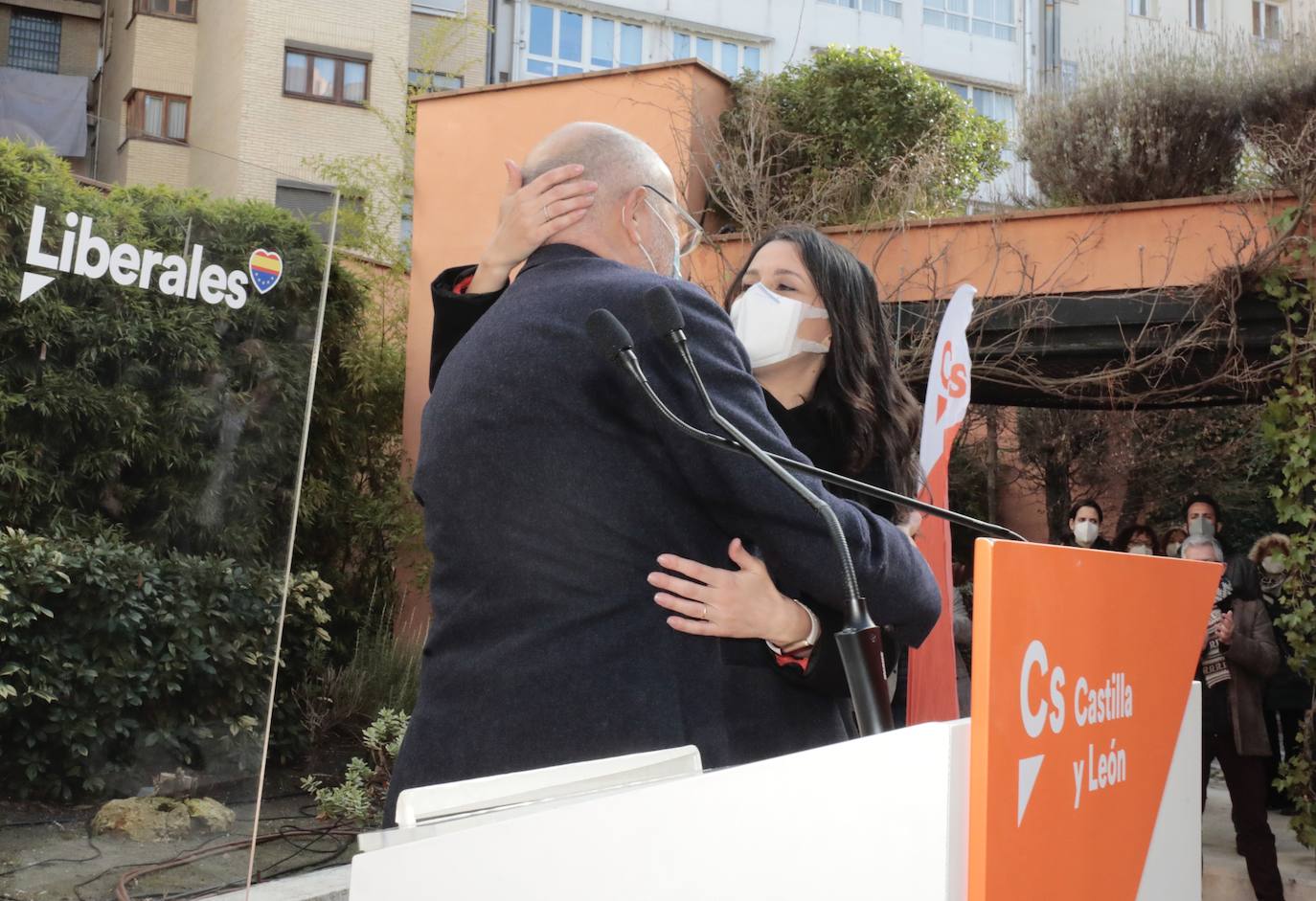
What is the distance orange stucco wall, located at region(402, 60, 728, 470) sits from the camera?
817cm

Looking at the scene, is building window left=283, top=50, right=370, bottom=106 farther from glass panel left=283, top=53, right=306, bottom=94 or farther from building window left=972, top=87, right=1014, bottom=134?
building window left=972, top=87, right=1014, bottom=134

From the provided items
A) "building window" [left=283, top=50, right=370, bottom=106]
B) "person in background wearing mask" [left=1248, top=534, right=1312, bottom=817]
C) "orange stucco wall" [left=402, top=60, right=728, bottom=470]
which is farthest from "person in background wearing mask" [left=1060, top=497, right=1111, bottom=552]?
"building window" [left=283, top=50, right=370, bottom=106]

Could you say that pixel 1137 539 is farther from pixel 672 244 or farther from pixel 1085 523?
pixel 672 244

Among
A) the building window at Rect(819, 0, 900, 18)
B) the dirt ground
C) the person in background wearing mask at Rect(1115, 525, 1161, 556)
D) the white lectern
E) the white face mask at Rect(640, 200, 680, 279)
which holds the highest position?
the building window at Rect(819, 0, 900, 18)

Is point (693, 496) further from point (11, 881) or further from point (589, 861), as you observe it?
point (11, 881)

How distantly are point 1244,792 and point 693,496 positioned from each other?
5.45 metres

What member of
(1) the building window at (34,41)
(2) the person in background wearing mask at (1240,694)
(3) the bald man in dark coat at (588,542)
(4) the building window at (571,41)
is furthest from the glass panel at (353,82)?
(3) the bald man in dark coat at (588,542)

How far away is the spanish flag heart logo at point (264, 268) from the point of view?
2.84 meters

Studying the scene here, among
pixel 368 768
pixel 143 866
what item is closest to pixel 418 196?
pixel 368 768

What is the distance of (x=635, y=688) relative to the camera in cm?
168

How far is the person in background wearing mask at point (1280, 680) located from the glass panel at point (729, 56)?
19.2 m

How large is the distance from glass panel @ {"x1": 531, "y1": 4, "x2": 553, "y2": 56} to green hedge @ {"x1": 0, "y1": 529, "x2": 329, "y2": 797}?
22.1 metres

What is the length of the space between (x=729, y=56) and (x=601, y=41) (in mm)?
2486

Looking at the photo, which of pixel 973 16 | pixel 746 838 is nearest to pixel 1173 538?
pixel 746 838
